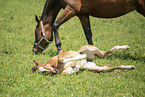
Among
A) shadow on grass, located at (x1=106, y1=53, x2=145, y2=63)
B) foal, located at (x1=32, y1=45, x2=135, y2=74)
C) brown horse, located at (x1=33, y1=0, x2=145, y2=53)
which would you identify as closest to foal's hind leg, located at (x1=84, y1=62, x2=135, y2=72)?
foal, located at (x1=32, y1=45, x2=135, y2=74)

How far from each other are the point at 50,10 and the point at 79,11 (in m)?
1.06

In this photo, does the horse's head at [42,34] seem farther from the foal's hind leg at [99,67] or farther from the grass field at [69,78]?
the foal's hind leg at [99,67]

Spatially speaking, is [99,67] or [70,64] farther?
[99,67]

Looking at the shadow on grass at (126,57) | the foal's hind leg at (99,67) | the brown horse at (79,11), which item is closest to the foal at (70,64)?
the foal's hind leg at (99,67)

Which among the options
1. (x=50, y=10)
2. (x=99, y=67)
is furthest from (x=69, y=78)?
(x=50, y=10)

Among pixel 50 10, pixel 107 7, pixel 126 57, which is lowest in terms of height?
pixel 126 57

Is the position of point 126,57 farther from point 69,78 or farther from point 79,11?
point 69,78

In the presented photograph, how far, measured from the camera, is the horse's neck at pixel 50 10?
581 centimetres

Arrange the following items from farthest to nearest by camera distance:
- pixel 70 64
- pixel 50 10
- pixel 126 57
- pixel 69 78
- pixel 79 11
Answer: pixel 50 10
pixel 126 57
pixel 79 11
pixel 70 64
pixel 69 78

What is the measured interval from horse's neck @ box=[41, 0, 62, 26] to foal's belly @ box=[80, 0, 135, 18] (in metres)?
0.90

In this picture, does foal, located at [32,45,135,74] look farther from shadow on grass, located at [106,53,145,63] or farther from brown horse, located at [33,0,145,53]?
brown horse, located at [33,0,145,53]

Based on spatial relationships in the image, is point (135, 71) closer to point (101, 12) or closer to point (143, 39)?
point (101, 12)

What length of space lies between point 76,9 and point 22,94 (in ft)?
10.2

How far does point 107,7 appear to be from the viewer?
5.32m
